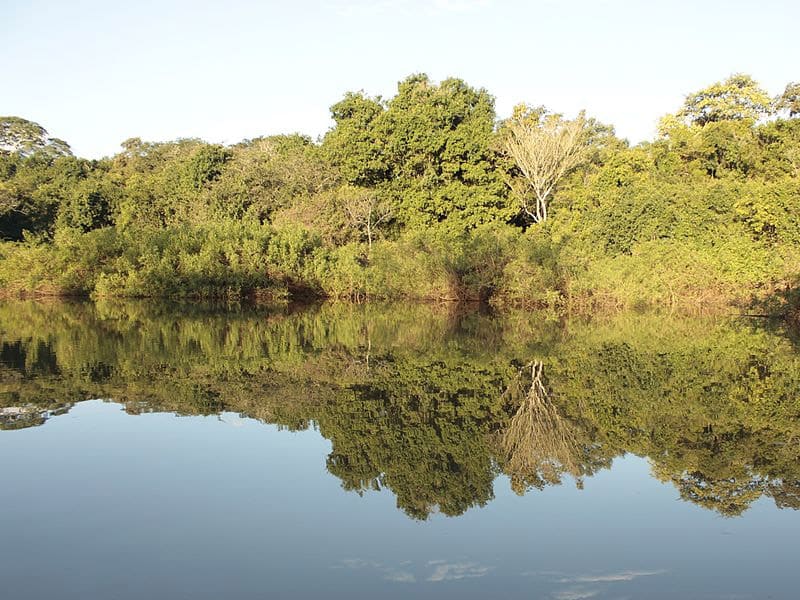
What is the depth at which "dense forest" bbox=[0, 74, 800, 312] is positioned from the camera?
26.8m

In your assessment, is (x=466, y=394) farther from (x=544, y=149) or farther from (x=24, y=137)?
(x=24, y=137)

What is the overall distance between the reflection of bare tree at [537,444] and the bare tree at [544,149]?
25.1 meters

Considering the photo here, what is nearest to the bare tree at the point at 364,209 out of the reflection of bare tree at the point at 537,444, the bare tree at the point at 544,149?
the bare tree at the point at 544,149

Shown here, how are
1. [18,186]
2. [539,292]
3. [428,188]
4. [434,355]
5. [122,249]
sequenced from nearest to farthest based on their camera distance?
1. [434,355]
2. [539,292]
3. [122,249]
4. [428,188]
5. [18,186]

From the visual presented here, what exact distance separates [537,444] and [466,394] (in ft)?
9.03

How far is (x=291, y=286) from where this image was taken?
33000mm

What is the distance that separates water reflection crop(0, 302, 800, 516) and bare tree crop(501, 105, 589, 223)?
15.3 meters

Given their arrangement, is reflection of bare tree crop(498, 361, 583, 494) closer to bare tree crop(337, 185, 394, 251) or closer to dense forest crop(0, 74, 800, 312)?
dense forest crop(0, 74, 800, 312)

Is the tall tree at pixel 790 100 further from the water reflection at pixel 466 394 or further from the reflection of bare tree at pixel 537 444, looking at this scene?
the reflection of bare tree at pixel 537 444

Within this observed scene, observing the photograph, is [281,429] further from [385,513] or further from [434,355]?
[434,355]

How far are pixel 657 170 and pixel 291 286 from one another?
17549mm

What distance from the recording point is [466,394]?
11227 millimetres

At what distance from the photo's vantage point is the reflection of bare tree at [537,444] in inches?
294

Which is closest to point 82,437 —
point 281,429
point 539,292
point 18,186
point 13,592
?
point 281,429
